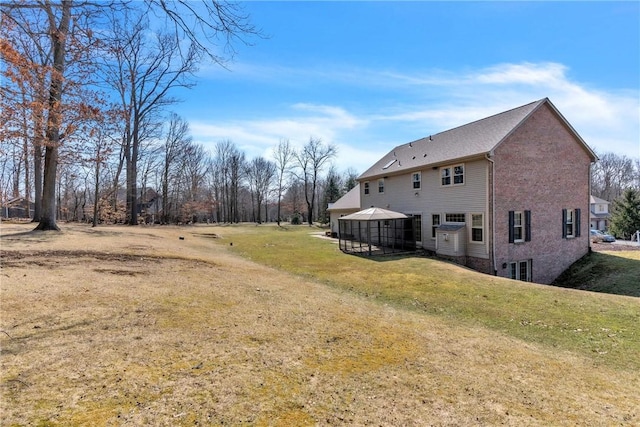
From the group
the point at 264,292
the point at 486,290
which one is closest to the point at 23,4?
the point at 264,292

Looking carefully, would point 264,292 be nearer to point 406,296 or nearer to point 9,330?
point 406,296

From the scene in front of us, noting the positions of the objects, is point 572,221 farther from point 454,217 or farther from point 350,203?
point 350,203

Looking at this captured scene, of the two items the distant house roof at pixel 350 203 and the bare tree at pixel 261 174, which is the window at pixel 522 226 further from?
the bare tree at pixel 261 174

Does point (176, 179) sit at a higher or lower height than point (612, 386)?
higher

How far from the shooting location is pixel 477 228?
1582 centimetres

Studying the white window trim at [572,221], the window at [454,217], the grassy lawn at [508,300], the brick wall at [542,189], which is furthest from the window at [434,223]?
the white window trim at [572,221]

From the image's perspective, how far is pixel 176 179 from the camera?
46125 millimetres

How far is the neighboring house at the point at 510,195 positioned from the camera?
15.5 metres

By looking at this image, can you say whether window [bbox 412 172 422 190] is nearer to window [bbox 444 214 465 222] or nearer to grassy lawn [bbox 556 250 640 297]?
window [bbox 444 214 465 222]

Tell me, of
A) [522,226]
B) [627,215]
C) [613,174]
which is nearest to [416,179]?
[522,226]

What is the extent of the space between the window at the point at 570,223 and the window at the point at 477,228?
564 centimetres

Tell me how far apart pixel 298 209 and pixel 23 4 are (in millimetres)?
59476

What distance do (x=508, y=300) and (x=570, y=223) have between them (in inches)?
474

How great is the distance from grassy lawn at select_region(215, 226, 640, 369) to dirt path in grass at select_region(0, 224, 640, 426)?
94 centimetres
